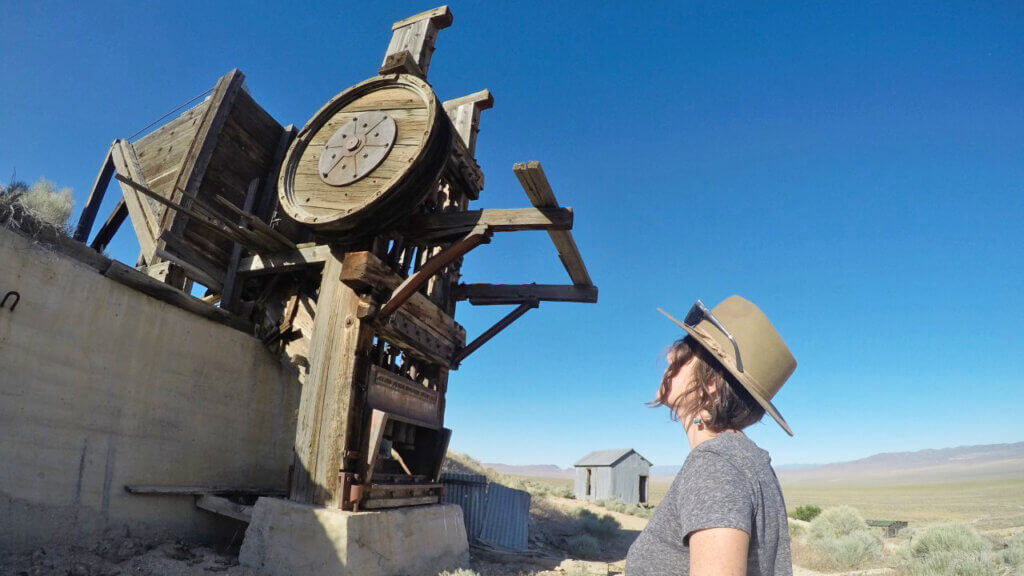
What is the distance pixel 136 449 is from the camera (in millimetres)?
5992

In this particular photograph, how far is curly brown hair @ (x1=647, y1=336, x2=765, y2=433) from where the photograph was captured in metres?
1.94

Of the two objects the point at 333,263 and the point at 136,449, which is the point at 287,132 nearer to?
the point at 333,263

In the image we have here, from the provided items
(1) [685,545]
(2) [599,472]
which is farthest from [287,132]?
(2) [599,472]

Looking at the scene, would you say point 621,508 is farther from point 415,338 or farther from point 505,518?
point 415,338

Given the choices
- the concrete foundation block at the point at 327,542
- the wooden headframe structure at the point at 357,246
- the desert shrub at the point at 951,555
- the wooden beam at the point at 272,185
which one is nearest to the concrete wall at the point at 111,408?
the wooden headframe structure at the point at 357,246

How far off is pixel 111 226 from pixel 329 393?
7251 mm

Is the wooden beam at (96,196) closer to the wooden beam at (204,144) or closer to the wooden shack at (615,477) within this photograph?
the wooden beam at (204,144)

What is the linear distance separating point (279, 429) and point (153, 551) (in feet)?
7.29

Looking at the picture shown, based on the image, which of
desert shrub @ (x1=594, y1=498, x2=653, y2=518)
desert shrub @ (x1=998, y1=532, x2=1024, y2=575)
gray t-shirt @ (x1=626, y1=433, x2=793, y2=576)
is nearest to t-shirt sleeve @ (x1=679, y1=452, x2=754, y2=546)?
gray t-shirt @ (x1=626, y1=433, x2=793, y2=576)

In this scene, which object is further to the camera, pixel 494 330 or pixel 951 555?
pixel 951 555

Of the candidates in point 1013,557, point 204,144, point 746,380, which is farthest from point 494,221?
point 1013,557

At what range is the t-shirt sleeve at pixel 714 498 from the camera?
1.50 m

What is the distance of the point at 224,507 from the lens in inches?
250

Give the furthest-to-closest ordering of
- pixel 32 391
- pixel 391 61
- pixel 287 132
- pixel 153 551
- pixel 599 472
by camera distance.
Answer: pixel 599 472 < pixel 287 132 < pixel 391 61 < pixel 153 551 < pixel 32 391
